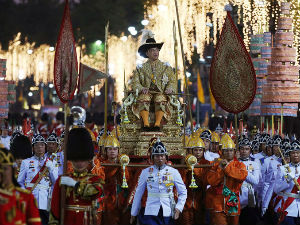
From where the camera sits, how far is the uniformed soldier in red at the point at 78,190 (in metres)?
10.9

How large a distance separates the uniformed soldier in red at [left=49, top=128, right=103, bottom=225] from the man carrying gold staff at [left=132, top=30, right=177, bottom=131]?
25.7 feet

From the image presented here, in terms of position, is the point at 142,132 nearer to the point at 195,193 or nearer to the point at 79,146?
the point at 195,193

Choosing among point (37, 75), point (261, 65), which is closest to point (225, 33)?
point (261, 65)

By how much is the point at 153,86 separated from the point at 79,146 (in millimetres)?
8519

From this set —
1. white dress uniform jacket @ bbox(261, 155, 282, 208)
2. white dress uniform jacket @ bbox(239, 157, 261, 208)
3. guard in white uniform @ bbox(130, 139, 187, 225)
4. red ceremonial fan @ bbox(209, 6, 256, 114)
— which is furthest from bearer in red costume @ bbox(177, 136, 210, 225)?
guard in white uniform @ bbox(130, 139, 187, 225)

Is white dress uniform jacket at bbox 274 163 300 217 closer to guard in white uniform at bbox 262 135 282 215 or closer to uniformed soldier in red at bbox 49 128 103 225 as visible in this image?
guard in white uniform at bbox 262 135 282 215

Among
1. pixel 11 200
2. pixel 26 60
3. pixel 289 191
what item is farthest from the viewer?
pixel 26 60

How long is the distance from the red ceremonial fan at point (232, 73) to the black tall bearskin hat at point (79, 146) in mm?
4844

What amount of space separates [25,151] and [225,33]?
477cm

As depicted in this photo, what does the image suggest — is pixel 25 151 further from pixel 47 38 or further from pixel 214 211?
pixel 47 38

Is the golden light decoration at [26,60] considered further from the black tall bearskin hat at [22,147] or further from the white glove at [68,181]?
the white glove at [68,181]

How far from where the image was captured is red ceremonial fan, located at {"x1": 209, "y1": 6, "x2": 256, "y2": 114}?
16250 mm

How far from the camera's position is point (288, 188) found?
15.8 metres

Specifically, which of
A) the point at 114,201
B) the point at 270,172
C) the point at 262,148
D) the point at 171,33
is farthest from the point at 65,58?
the point at 171,33
